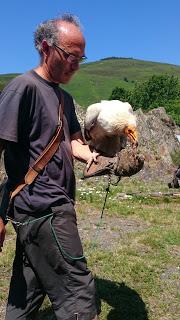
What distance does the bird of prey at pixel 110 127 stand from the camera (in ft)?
13.7

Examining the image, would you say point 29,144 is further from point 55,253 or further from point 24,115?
point 55,253

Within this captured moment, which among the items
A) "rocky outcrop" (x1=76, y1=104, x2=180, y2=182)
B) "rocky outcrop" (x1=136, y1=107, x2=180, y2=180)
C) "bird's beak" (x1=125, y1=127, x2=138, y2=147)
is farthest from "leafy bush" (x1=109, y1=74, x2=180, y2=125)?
"bird's beak" (x1=125, y1=127, x2=138, y2=147)

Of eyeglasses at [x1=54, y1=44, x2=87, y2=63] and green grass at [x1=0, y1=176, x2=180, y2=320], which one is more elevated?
eyeglasses at [x1=54, y1=44, x2=87, y2=63]

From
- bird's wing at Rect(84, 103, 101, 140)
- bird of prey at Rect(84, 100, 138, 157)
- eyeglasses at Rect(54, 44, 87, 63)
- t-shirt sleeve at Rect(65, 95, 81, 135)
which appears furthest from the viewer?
bird's wing at Rect(84, 103, 101, 140)

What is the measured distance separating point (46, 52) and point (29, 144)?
68cm

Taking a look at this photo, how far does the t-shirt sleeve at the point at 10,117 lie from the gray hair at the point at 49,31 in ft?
1.52

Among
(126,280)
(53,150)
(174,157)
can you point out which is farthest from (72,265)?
(174,157)

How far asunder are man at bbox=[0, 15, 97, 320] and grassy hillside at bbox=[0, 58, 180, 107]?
213 ft

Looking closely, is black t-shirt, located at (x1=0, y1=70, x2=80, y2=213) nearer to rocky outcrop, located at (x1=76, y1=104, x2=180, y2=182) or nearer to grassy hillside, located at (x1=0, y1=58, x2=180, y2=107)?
rocky outcrop, located at (x1=76, y1=104, x2=180, y2=182)

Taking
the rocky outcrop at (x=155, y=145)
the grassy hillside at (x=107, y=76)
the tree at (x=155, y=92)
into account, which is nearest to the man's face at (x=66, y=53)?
the rocky outcrop at (x=155, y=145)

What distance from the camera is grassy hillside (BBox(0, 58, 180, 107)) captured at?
325 feet

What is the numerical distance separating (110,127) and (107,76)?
130m

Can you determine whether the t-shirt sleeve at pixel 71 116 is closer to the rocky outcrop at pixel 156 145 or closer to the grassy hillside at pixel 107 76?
the rocky outcrop at pixel 156 145

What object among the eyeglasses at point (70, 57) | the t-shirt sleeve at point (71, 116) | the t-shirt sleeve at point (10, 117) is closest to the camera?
the t-shirt sleeve at point (10, 117)
